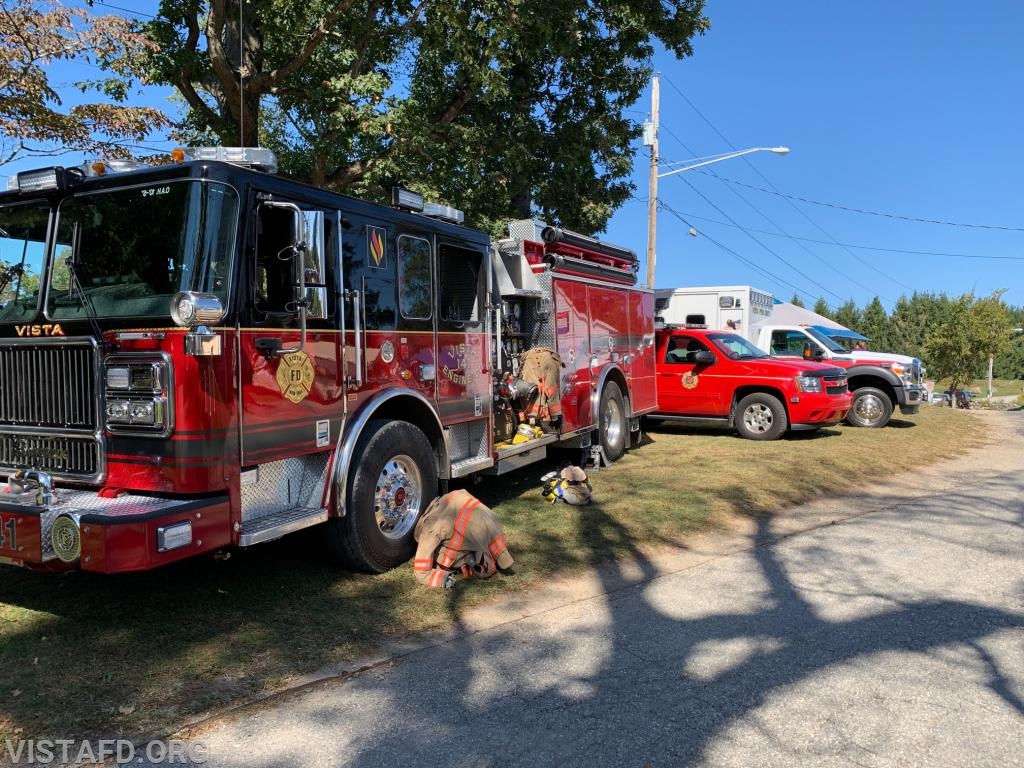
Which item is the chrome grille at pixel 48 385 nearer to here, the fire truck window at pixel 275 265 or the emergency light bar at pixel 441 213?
the fire truck window at pixel 275 265

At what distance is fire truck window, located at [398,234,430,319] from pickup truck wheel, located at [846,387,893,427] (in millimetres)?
11275

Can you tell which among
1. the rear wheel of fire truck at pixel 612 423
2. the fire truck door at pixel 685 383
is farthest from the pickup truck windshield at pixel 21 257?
the fire truck door at pixel 685 383

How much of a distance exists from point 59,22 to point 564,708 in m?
8.55

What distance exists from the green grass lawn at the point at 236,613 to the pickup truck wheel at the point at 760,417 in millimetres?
4064

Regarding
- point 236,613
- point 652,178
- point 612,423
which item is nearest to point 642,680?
point 236,613

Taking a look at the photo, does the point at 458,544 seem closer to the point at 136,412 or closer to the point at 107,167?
the point at 136,412

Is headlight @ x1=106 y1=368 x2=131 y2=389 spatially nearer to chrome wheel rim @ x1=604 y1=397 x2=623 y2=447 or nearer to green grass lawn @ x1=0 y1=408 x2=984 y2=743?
green grass lawn @ x1=0 y1=408 x2=984 y2=743

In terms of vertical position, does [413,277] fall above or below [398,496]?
above

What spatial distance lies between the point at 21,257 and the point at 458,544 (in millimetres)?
3298

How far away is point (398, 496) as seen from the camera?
5.55 metres

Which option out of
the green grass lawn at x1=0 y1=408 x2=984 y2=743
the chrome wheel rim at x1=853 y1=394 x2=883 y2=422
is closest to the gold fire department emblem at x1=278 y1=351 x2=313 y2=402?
the green grass lawn at x1=0 y1=408 x2=984 y2=743

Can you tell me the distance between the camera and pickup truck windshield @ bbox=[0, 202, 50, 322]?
445cm

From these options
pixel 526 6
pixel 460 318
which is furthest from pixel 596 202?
pixel 460 318

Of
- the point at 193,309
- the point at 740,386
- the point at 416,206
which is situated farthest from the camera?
the point at 740,386
